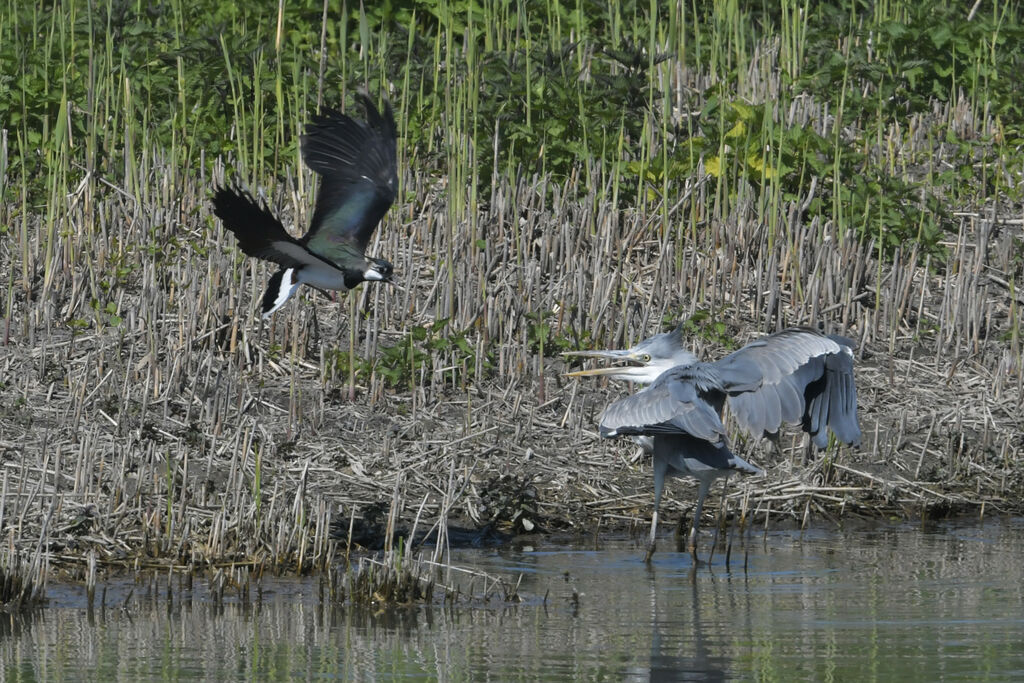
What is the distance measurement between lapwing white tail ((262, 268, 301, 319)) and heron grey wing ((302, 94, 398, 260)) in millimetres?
205

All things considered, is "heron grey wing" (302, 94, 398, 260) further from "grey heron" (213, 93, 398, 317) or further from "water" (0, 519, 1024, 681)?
"water" (0, 519, 1024, 681)

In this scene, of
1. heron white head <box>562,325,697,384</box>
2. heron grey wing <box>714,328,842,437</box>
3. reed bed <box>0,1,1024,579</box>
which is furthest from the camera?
heron white head <box>562,325,697,384</box>

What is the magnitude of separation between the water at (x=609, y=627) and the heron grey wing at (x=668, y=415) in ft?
1.91

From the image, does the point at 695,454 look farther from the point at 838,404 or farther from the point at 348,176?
the point at 348,176

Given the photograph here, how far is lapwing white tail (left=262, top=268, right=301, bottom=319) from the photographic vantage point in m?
8.47

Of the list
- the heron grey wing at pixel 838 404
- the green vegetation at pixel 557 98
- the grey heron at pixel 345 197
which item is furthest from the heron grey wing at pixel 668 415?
the green vegetation at pixel 557 98

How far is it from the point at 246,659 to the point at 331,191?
3.98 metres

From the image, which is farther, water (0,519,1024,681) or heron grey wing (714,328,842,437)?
heron grey wing (714,328,842,437)

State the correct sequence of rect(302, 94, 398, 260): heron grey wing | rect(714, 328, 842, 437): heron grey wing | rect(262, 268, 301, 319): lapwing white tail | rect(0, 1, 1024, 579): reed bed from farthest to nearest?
rect(302, 94, 398, 260): heron grey wing, rect(262, 268, 301, 319): lapwing white tail, rect(0, 1, 1024, 579): reed bed, rect(714, 328, 842, 437): heron grey wing

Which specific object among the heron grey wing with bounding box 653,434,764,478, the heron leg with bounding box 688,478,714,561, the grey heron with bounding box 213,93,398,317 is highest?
the grey heron with bounding box 213,93,398,317

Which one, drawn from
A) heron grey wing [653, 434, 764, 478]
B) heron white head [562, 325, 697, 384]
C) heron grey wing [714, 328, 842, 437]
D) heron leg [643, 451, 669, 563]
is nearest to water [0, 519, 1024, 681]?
heron leg [643, 451, 669, 563]

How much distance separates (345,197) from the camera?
8.80 meters

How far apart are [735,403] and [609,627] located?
165 centimetres

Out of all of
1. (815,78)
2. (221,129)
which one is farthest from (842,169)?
(221,129)
